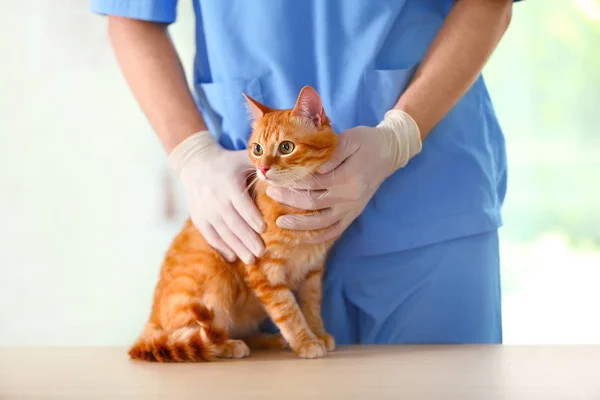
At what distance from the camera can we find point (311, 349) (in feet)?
3.69

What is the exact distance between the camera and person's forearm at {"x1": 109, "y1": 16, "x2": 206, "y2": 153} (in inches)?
51.7

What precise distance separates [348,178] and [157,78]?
438 mm

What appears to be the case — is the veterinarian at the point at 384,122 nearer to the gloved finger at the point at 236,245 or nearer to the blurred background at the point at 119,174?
the gloved finger at the point at 236,245

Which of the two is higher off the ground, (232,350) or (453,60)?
(453,60)

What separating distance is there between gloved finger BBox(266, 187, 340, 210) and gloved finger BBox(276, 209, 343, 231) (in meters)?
0.02

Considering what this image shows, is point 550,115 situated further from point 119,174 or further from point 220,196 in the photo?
point 220,196

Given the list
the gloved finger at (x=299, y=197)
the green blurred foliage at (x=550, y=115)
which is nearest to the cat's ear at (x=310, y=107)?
the gloved finger at (x=299, y=197)

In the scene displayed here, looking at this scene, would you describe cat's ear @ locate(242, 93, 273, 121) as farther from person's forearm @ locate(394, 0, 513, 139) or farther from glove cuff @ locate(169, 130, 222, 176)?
person's forearm @ locate(394, 0, 513, 139)

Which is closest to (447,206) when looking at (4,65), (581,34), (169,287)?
(169,287)

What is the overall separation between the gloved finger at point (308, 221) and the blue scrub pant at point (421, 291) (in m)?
0.15

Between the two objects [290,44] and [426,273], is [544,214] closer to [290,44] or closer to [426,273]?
[426,273]

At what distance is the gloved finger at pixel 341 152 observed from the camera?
1.15 meters

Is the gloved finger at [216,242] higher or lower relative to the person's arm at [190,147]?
lower

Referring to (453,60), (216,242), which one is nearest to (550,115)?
(453,60)
